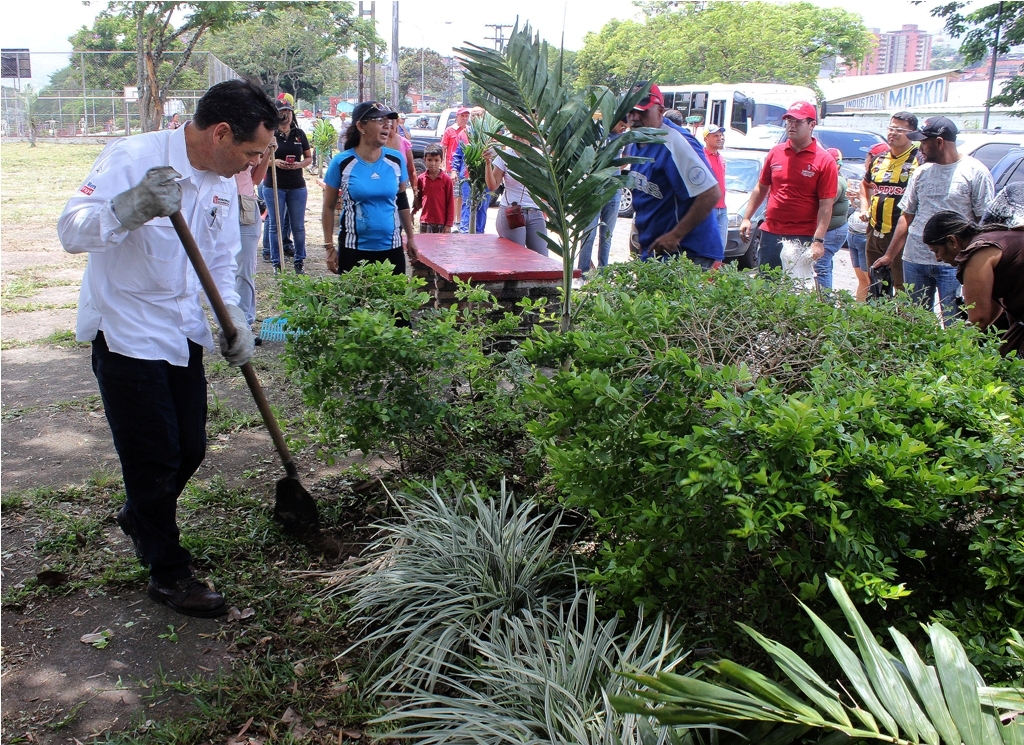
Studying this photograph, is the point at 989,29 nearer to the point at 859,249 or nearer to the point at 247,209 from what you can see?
the point at 859,249

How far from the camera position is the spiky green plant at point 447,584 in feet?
9.44

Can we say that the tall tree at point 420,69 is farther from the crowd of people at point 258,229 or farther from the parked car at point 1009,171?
the crowd of people at point 258,229

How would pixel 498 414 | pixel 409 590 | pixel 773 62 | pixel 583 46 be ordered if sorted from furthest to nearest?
pixel 583 46 < pixel 773 62 < pixel 498 414 < pixel 409 590

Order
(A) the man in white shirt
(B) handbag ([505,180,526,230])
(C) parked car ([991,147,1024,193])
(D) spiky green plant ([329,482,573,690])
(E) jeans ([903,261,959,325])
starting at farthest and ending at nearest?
(C) parked car ([991,147,1024,193]), (B) handbag ([505,180,526,230]), (E) jeans ([903,261,959,325]), (A) the man in white shirt, (D) spiky green plant ([329,482,573,690])

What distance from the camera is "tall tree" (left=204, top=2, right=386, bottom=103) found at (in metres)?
44.1

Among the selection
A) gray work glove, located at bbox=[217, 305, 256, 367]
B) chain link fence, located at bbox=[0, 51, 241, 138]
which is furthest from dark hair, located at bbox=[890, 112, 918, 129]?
chain link fence, located at bbox=[0, 51, 241, 138]

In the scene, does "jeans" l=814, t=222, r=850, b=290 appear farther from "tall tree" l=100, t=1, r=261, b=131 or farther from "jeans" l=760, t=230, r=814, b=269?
"tall tree" l=100, t=1, r=261, b=131

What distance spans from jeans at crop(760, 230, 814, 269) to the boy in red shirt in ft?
13.1

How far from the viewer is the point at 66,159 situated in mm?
26312

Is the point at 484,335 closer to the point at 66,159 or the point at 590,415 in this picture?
the point at 590,415

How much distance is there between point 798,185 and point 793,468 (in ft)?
17.5

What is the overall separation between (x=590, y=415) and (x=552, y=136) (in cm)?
173

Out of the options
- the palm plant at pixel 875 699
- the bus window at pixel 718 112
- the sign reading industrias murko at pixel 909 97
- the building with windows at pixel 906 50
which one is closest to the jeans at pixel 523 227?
the palm plant at pixel 875 699

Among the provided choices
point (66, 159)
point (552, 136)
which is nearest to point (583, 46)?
point (66, 159)
